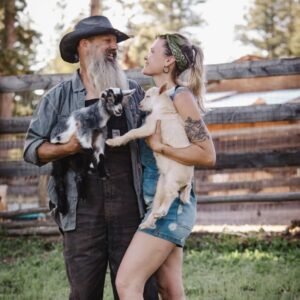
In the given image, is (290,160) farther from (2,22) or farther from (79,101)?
(2,22)

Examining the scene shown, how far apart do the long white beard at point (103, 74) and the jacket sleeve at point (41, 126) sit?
28cm

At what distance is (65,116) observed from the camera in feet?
12.8

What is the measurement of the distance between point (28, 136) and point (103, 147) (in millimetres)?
524

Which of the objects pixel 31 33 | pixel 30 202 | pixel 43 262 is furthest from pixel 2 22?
pixel 43 262

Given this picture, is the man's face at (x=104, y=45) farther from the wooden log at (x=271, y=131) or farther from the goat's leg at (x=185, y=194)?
the wooden log at (x=271, y=131)

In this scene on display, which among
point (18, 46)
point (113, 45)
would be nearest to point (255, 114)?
point (113, 45)

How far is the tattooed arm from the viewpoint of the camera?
343 cm

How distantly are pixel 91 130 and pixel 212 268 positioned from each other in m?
3.63

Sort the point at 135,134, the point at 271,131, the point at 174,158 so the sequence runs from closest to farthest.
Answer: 1. the point at 174,158
2. the point at 135,134
3. the point at 271,131

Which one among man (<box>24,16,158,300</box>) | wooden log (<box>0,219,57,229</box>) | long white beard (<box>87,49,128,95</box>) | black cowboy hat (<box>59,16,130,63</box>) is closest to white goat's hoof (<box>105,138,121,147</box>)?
man (<box>24,16,158,300</box>)

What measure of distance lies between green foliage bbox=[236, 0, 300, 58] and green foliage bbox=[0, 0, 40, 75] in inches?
805

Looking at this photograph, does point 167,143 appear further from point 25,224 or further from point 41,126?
point 25,224

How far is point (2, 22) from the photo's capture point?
2056 cm

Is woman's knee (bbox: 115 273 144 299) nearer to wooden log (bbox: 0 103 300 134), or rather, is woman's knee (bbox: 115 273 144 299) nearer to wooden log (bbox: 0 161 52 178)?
wooden log (bbox: 0 103 300 134)
